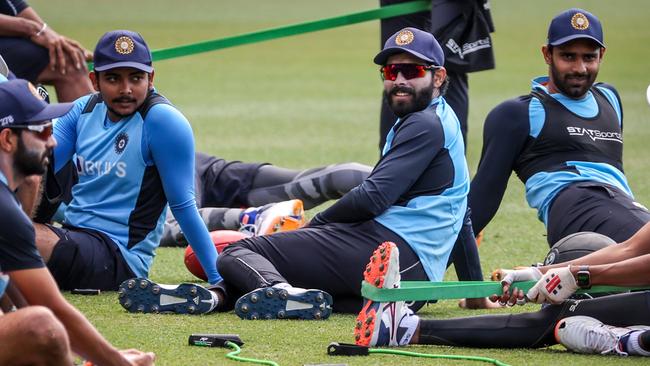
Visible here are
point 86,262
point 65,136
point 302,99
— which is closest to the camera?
point 86,262

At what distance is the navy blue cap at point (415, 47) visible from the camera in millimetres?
7680

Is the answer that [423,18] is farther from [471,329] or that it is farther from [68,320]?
[68,320]

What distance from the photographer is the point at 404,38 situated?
7742 millimetres

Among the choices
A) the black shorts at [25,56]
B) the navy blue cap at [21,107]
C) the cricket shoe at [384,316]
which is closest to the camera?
the navy blue cap at [21,107]

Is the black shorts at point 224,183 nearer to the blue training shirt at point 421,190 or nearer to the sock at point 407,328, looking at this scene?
the blue training shirt at point 421,190

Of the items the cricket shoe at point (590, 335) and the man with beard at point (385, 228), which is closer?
the cricket shoe at point (590, 335)

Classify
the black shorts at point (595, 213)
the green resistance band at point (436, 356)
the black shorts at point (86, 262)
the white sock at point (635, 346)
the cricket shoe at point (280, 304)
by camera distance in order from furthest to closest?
1. the black shorts at point (86, 262)
2. the black shorts at point (595, 213)
3. the cricket shoe at point (280, 304)
4. the white sock at point (635, 346)
5. the green resistance band at point (436, 356)

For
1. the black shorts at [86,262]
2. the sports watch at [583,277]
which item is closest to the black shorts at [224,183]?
the black shorts at [86,262]

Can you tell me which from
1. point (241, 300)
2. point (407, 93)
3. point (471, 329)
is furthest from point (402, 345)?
point (407, 93)

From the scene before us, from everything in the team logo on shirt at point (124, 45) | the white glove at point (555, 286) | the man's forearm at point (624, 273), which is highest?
the team logo on shirt at point (124, 45)

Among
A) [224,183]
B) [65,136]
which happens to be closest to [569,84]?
[65,136]

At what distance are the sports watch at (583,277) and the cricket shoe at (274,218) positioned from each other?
3.12 m

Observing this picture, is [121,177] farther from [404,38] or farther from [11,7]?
[11,7]

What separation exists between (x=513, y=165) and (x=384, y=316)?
2136 mm
